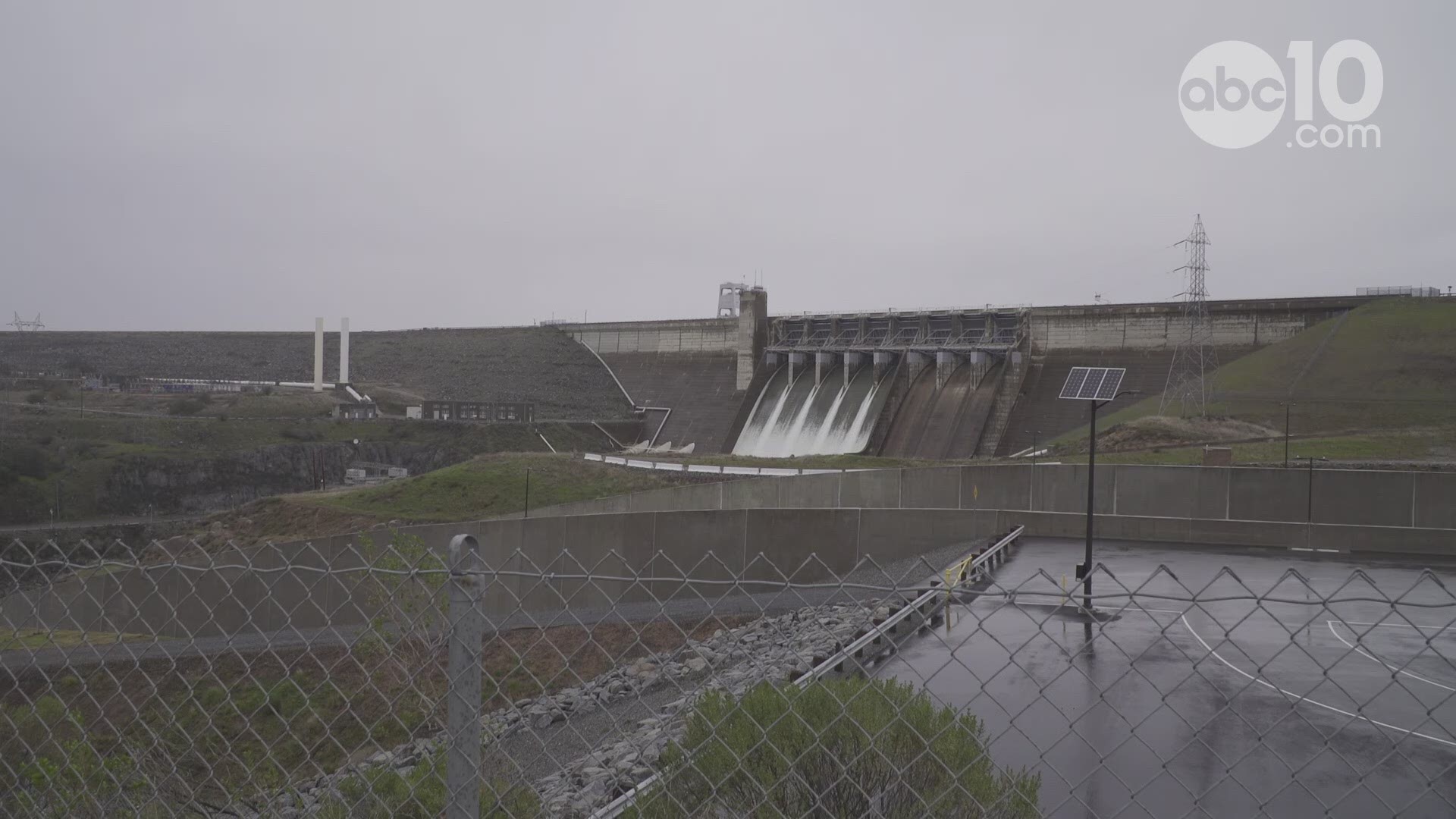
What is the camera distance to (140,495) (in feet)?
142

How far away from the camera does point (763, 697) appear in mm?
4051

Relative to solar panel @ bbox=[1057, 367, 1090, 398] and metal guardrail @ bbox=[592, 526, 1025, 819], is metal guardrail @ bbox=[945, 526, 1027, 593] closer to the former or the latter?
metal guardrail @ bbox=[592, 526, 1025, 819]

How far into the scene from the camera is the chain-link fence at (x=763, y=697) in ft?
12.3

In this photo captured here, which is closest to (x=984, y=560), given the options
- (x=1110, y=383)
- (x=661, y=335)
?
(x=1110, y=383)

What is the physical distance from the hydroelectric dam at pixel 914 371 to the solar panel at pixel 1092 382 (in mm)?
544

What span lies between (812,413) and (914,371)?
5542mm

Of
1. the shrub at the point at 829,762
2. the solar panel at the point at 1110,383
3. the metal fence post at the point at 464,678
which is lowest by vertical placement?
the shrub at the point at 829,762

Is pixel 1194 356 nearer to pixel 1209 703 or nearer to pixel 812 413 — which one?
pixel 812 413

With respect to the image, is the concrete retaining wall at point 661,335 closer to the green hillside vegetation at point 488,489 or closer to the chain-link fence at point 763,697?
the green hillside vegetation at point 488,489

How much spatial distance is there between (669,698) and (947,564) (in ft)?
30.3

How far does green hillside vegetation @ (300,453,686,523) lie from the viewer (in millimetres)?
35750

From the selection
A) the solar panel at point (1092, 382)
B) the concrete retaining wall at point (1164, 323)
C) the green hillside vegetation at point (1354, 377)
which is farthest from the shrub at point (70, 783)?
the concrete retaining wall at point (1164, 323)

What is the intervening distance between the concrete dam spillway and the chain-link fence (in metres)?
24.3

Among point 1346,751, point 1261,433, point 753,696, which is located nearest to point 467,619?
point 753,696
